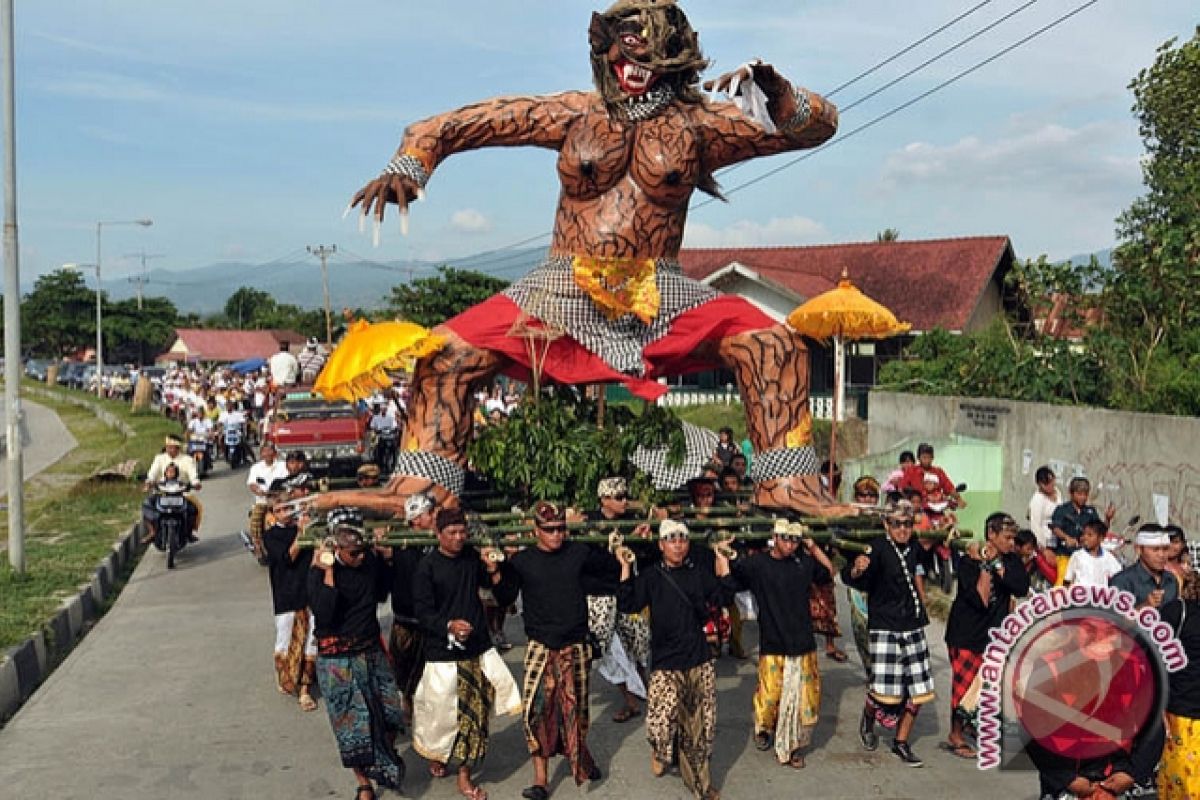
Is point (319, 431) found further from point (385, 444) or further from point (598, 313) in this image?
point (598, 313)

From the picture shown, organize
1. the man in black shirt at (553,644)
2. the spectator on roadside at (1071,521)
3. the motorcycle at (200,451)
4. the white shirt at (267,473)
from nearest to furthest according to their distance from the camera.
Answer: the man in black shirt at (553,644), the spectator on roadside at (1071,521), the white shirt at (267,473), the motorcycle at (200,451)

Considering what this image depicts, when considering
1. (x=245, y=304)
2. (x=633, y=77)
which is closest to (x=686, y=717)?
(x=633, y=77)

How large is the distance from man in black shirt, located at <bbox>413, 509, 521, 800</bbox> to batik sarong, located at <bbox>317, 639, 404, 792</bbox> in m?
0.19

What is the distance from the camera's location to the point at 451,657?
5789 millimetres

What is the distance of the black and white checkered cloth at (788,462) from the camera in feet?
21.6

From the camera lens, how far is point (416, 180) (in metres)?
Result: 6.37

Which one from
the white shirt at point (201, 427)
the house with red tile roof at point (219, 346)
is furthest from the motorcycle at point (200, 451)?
the house with red tile roof at point (219, 346)

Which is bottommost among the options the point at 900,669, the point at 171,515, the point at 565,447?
the point at 900,669

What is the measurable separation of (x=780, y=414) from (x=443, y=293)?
24031mm

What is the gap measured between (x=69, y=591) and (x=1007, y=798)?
7.77 metres

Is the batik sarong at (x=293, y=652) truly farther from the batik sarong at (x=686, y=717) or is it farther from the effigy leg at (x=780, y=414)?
the effigy leg at (x=780, y=414)

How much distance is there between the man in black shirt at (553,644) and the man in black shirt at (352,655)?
726 mm

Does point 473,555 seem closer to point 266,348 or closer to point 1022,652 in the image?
point 1022,652

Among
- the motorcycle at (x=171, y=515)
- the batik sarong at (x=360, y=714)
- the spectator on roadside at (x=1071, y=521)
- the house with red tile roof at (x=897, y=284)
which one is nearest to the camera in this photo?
the batik sarong at (x=360, y=714)
